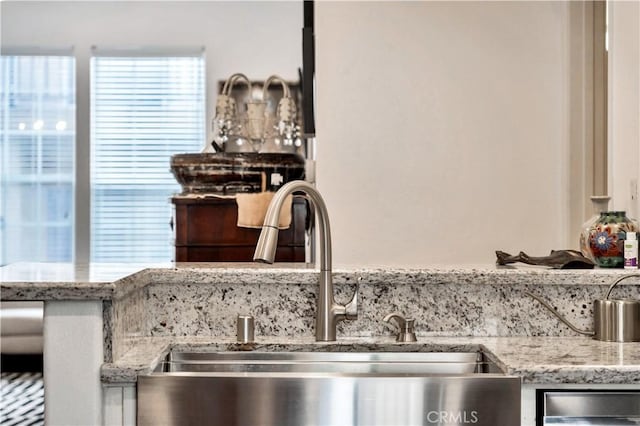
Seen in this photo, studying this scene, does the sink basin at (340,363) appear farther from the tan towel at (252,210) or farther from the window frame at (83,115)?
the window frame at (83,115)

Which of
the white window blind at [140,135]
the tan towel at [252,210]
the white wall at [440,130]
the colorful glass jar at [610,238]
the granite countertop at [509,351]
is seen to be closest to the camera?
the granite countertop at [509,351]

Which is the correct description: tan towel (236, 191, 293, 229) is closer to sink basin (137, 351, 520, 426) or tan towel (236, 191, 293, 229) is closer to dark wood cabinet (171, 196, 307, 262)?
dark wood cabinet (171, 196, 307, 262)

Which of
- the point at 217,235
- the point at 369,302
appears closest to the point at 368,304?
the point at 369,302

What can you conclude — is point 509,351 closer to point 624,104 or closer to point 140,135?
point 624,104

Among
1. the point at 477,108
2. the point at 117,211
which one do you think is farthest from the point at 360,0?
the point at 117,211

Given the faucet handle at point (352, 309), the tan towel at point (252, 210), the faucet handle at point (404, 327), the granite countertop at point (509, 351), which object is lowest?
the granite countertop at point (509, 351)

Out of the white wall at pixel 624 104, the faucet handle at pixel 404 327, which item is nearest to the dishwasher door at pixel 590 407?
the faucet handle at pixel 404 327

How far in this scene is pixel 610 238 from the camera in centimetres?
189

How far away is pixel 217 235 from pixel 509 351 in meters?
2.00

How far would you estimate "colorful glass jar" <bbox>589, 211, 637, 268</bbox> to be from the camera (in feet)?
6.17

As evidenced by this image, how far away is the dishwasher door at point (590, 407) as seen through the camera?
136 centimetres

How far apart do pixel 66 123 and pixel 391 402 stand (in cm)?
528

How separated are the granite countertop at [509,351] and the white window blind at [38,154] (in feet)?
15.7

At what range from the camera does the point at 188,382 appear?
1358 millimetres
